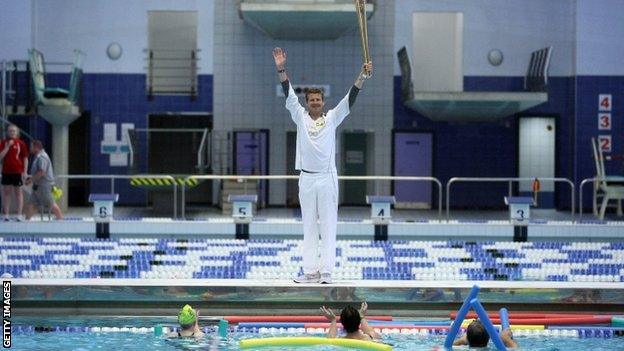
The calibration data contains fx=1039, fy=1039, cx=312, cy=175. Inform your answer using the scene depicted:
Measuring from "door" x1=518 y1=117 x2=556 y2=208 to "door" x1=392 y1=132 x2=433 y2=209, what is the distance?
1.94 metres

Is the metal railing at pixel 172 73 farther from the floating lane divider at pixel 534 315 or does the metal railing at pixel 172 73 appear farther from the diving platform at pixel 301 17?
the floating lane divider at pixel 534 315

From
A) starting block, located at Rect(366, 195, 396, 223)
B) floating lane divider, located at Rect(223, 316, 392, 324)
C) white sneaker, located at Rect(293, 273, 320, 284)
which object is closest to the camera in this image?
floating lane divider, located at Rect(223, 316, 392, 324)

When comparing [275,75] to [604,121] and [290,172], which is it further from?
[604,121]

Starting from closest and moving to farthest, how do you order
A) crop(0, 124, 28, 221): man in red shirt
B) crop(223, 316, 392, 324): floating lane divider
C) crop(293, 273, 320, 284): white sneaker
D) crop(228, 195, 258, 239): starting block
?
crop(223, 316, 392, 324): floating lane divider, crop(293, 273, 320, 284): white sneaker, crop(228, 195, 258, 239): starting block, crop(0, 124, 28, 221): man in red shirt

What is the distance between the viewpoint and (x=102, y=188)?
71.1 ft

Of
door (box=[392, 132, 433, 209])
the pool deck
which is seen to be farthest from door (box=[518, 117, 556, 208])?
the pool deck

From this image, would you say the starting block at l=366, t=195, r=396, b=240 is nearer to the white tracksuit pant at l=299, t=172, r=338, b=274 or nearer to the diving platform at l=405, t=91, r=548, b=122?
the diving platform at l=405, t=91, r=548, b=122

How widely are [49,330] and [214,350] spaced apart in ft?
5.48

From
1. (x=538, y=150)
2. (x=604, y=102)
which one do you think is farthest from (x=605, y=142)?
(x=538, y=150)

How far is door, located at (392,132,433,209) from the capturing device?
22156 mm

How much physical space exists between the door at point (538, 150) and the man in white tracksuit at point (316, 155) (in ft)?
46.9

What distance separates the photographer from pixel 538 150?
72.5ft

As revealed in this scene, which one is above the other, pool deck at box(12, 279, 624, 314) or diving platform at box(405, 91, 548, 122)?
diving platform at box(405, 91, 548, 122)

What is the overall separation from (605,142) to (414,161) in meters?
3.96
